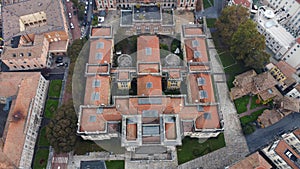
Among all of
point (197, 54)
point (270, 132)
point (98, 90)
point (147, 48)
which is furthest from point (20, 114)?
point (270, 132)

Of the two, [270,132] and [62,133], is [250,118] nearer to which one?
[270,132]

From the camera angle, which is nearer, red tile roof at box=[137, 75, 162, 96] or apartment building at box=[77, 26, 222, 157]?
apartment building at box=[77, 26, 222, 157]

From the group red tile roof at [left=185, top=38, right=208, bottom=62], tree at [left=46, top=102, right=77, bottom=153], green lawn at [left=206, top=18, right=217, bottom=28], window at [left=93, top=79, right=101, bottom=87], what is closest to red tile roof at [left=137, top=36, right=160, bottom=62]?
red tile roof at [left=185, top=38, right=208, bottom=62]

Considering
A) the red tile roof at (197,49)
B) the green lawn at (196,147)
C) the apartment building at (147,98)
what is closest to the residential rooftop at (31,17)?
the apartment building at (147,98)

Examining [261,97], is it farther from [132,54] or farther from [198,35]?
[132,54]

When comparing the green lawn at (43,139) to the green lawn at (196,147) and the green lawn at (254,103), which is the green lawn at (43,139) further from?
the green lawn at (254,103)

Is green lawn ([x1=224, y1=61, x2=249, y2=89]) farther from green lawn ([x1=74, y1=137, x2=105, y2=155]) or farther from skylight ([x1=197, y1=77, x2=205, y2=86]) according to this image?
green lawn ([x1=74, y1=137, x2=105, y2=155])

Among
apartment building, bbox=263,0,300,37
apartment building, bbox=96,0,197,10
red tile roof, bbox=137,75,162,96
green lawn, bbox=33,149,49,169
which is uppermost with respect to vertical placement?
apartment building, bbox=96,0,197,10
